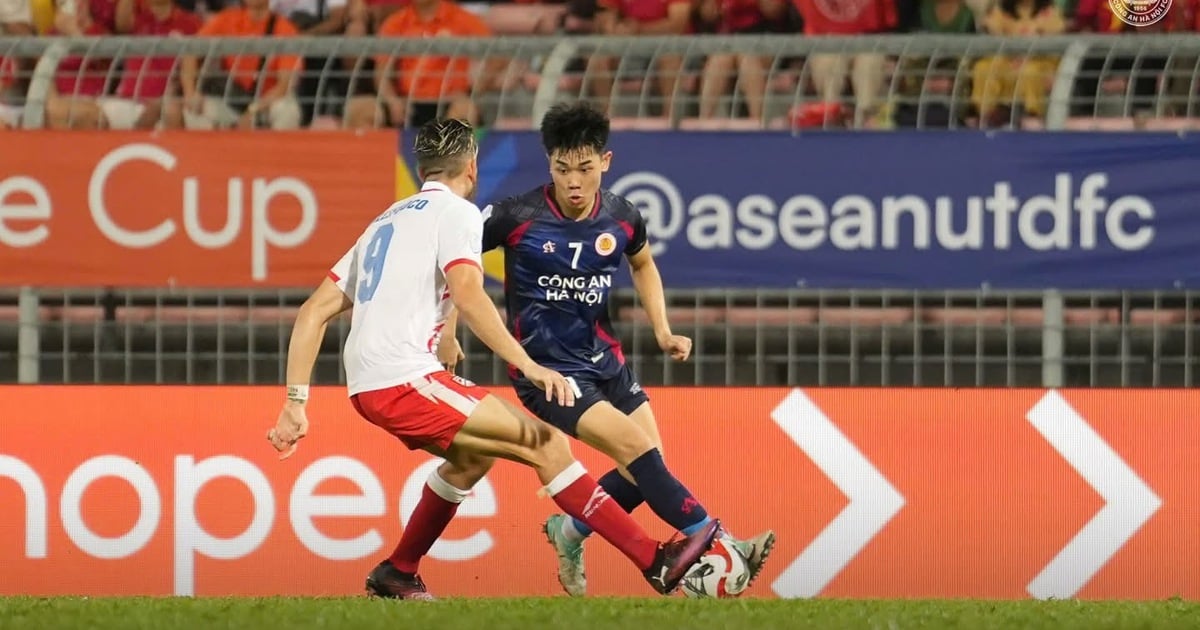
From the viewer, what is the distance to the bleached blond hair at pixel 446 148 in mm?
7195

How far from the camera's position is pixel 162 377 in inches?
367

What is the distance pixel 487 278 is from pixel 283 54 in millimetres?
1320

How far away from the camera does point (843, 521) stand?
28.6 feet

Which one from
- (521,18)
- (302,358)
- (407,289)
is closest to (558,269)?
(407,289)

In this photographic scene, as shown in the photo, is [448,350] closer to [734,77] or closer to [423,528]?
[423,528]

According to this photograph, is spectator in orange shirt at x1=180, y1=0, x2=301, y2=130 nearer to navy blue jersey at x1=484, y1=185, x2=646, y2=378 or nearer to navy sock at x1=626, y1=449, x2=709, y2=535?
navy blue jersey at x1=484, y1=185, x2=646, y2=378

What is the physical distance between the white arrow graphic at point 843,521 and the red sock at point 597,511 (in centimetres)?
165

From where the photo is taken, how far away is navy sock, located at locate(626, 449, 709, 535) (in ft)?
24.1

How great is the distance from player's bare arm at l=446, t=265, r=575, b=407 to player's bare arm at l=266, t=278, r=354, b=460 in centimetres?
55

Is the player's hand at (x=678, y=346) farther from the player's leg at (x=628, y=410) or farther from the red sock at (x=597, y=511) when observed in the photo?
the red sock at (x=597, y=511)

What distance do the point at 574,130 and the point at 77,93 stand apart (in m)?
2.94

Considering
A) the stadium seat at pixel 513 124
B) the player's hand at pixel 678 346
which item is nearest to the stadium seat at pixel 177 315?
the stadium seat at pixel 513 124

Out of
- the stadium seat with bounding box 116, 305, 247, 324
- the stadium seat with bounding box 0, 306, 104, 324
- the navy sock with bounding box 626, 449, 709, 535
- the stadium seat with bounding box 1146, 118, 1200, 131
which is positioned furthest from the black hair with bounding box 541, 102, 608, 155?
the stadium seat with bounding box 0, 306, 104, 324

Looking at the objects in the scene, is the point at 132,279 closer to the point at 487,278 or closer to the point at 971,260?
the point at 487,278
